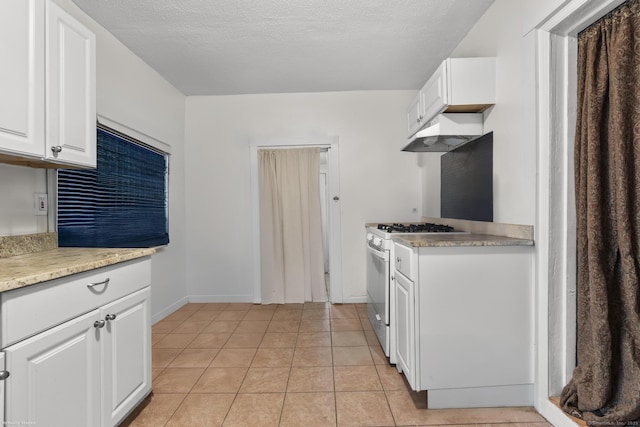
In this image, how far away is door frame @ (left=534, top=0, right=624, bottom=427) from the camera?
1.66m

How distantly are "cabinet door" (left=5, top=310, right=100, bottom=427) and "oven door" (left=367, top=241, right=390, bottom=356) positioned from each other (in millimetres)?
1622

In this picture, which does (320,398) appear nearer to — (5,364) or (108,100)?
(5,364)

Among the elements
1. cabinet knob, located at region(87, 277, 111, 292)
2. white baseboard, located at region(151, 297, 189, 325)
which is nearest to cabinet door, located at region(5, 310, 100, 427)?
cabinet knob, located at region(87, 277, 111, 292)

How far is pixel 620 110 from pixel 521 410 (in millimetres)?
1500

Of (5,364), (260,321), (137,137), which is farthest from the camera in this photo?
(260,321)

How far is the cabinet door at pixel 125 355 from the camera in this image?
1428 mm

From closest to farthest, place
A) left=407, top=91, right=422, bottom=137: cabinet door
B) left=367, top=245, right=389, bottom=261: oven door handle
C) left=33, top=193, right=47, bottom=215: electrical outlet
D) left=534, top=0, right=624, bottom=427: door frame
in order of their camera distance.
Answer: left=534, top=0, right=624, bottom=427: door frame → left=33, top=193, right=47, bottom=215: electrical outlet → left=367, top=245, right=389, bottom=261: oven door handle → left=407, top=91, right=422, bottom=137: cabinet door

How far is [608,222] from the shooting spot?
148 centimetres

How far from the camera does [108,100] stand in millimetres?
2486

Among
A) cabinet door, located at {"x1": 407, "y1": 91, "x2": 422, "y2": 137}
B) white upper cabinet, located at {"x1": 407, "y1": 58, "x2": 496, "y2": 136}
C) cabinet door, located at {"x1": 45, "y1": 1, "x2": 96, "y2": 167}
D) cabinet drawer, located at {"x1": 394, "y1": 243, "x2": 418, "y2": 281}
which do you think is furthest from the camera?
cabinet door, located at {"x1": 407, "y1": 91, "x2": 422, "y2": 137}

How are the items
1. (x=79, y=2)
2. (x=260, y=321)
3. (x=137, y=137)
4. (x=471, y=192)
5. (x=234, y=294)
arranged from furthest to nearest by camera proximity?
(x=234, y=294), (x=260, y=321), (x=137, y=137), (x=471, y=192), (x=79, y=2)

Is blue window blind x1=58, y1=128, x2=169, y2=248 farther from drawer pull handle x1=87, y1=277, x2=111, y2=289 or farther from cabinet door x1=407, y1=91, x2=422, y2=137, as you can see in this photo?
cabinet door x1=407, y1=91, x2=422, y2=137

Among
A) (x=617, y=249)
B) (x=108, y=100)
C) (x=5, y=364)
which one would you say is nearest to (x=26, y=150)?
(x=5, y=364)

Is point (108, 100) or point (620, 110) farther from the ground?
point (108, 100)
